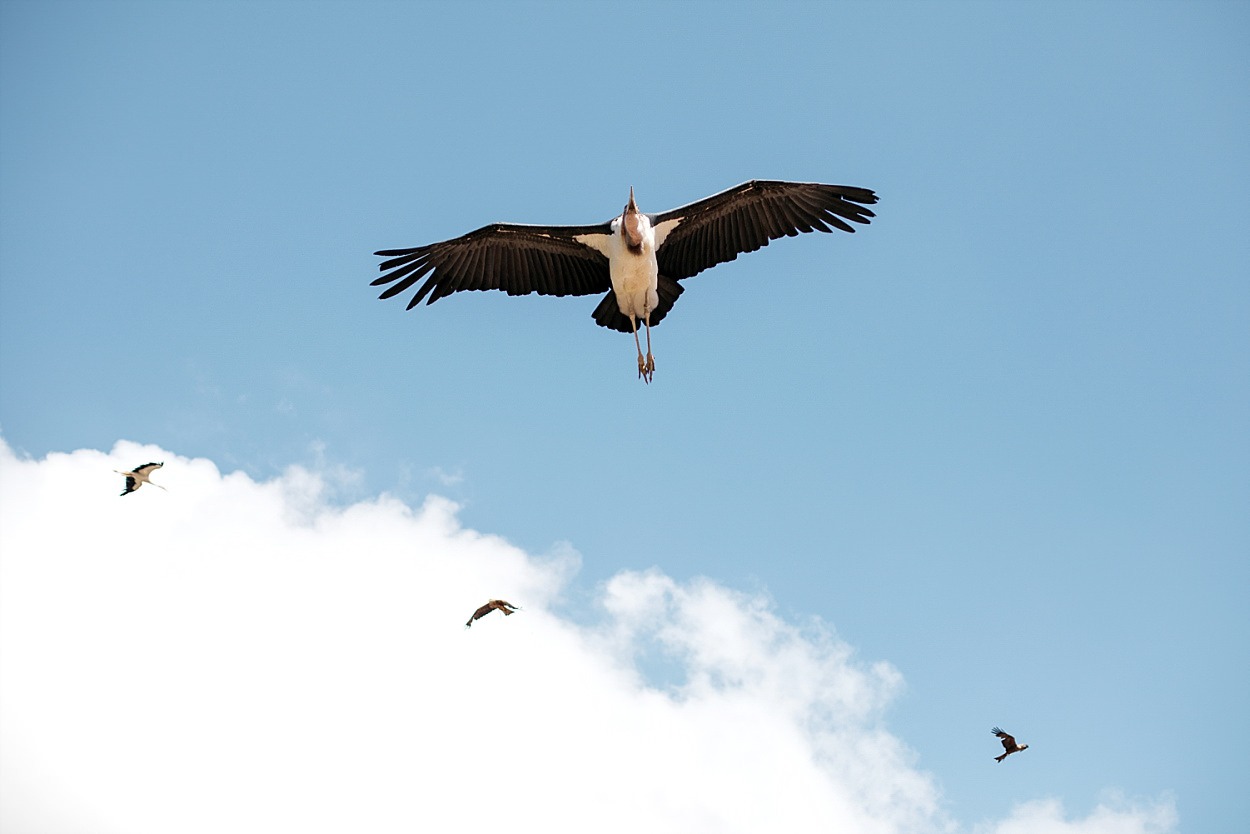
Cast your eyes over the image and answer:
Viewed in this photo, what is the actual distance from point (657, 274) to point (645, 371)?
1656 millimetres

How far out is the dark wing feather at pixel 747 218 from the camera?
16.9 m

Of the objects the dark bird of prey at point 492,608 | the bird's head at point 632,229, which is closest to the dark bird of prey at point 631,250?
the bird's head at point 632,229

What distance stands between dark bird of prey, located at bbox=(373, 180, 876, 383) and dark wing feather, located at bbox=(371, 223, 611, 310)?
2cm

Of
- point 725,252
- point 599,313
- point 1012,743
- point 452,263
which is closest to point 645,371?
point 599,313

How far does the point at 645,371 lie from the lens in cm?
1744

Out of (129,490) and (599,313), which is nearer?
(129,490)

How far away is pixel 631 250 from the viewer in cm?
1669

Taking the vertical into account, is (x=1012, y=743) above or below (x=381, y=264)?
below

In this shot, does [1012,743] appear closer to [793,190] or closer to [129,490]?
[793,190]

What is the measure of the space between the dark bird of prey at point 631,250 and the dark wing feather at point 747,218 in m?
0.02

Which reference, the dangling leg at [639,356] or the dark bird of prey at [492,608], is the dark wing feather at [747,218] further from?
the dark bird of prey at [492,608]

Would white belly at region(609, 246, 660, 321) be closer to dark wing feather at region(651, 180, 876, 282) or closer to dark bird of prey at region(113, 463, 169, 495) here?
dark wing feather at region(651, 180, 876, 282)

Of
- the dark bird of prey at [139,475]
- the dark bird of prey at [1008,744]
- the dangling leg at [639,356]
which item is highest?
the dangling leg at [639,356]

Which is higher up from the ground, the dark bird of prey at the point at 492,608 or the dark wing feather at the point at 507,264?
the dark wing feather at the point at 507,264
